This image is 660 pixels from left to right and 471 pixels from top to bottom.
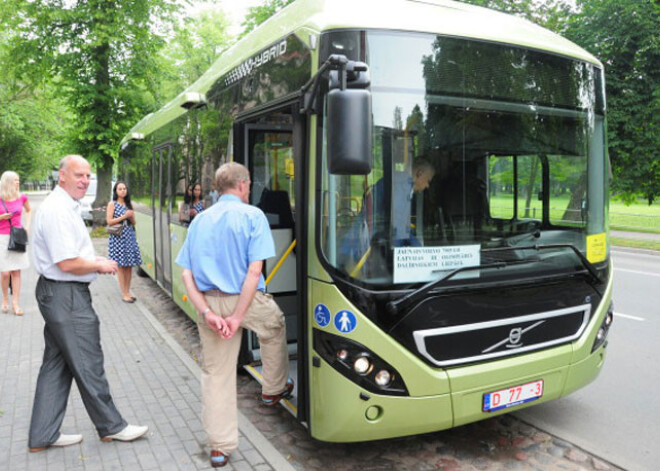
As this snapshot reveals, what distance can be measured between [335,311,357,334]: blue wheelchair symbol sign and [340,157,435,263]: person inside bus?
31 centimetres

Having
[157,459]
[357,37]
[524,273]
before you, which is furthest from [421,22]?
[157,459]

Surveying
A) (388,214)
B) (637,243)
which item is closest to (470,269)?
(388,214)

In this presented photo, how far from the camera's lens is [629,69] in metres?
18.5

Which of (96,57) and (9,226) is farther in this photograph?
(96,57)

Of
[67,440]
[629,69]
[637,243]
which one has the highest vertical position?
[629,69]

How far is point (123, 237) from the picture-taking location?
8.90 metres

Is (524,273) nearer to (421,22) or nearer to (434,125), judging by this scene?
(434,125)

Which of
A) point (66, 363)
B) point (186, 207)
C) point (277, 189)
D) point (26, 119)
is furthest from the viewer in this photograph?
point (26, 119)

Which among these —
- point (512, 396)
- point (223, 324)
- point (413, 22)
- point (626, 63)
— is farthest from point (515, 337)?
point (626, 63)

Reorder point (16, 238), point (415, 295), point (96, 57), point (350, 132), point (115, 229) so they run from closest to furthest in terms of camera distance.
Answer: point (350, 132), point (415, 295), point (16, 238), point (115, 229), point (96, 57)

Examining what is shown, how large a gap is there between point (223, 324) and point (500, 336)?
5.66 ft

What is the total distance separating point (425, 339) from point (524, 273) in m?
0.82

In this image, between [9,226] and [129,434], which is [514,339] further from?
[9,226]

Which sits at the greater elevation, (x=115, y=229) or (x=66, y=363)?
(x=115, y=229)
